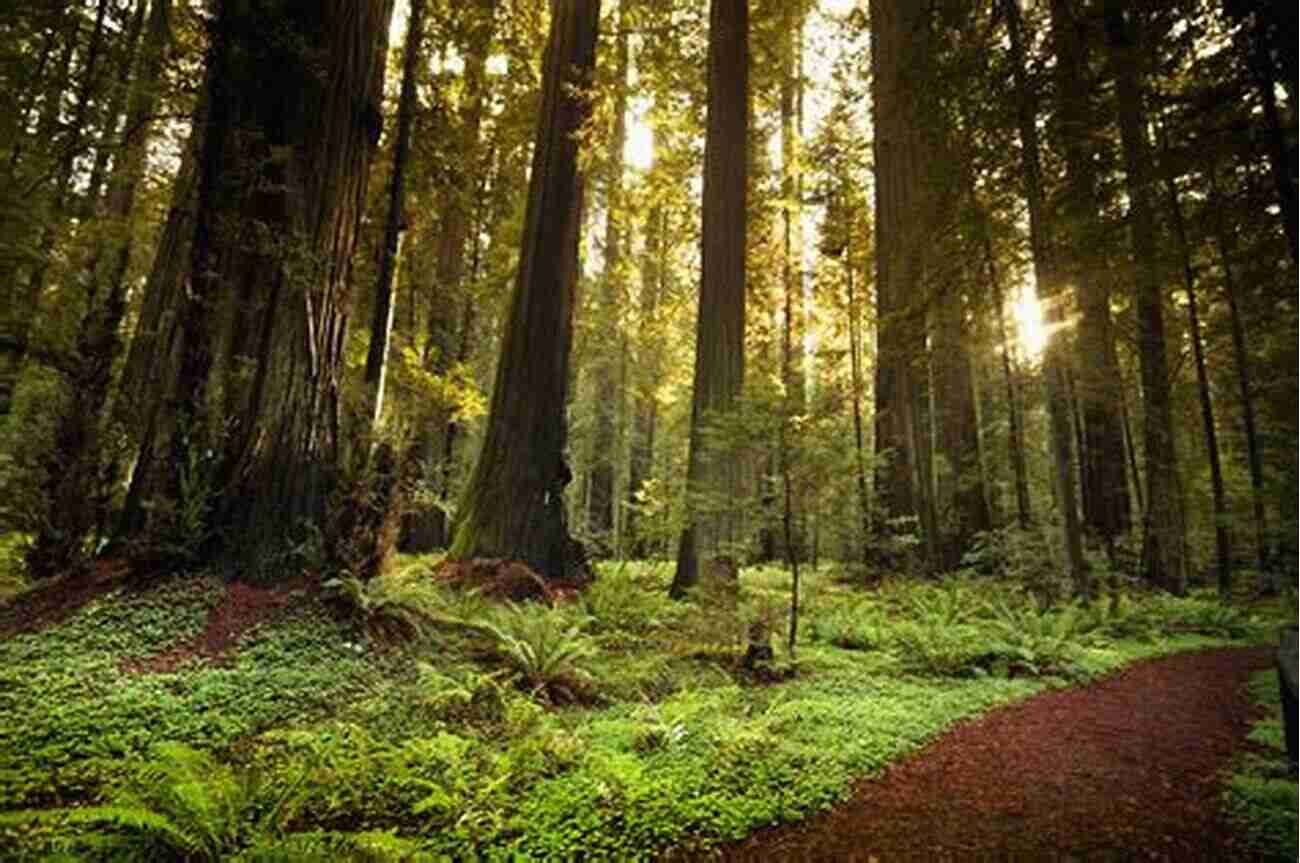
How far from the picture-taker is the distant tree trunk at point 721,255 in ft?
29.9

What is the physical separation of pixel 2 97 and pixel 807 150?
13.4 metres

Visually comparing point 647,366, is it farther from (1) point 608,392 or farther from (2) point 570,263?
(2) point 570,263

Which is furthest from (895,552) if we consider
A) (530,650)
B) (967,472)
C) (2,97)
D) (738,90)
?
(2,97)

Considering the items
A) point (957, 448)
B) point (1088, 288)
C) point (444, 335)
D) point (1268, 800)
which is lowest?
point (1268, 800)

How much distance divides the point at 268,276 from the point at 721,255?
19.9ft

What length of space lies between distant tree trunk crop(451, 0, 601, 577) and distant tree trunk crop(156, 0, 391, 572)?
9.14 feet

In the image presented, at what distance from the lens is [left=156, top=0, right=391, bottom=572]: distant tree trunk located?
17.7 feet

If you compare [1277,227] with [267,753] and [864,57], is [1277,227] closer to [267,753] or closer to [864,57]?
[267,753]

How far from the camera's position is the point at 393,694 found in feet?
14.9

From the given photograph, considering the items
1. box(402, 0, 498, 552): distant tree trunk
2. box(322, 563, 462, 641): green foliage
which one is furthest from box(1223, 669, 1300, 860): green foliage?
box(402, 0, 498, 552): distant tree trunk

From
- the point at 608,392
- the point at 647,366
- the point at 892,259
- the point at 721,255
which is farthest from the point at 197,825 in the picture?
the point at 647,366

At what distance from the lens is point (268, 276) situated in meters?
5.72

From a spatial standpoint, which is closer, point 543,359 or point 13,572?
point 13,572

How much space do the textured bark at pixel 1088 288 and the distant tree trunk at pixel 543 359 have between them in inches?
227
